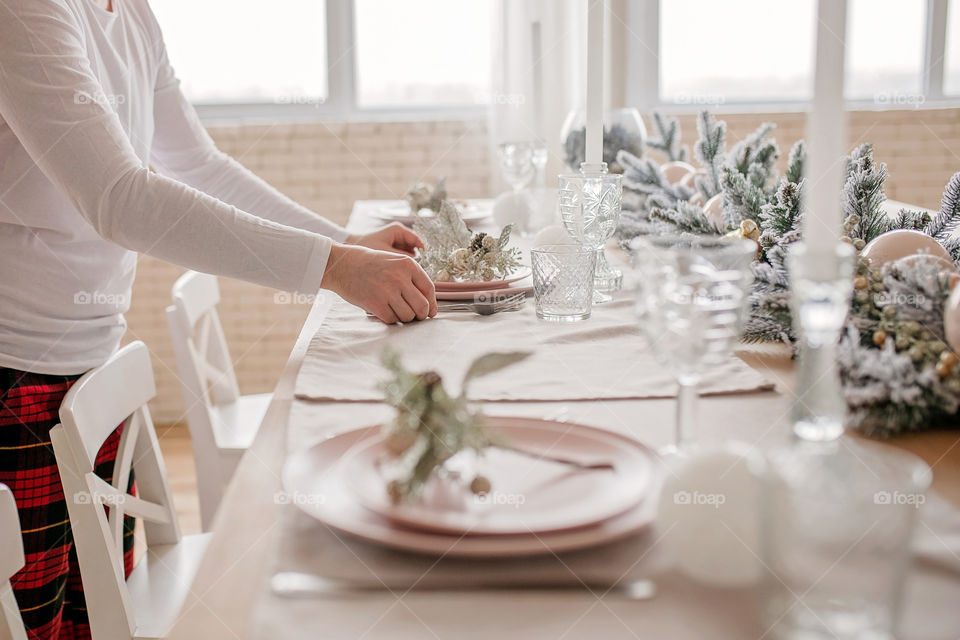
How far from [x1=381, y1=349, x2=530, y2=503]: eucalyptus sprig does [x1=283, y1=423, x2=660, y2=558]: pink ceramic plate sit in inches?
1.3

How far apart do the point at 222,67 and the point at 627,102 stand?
5.52 ft

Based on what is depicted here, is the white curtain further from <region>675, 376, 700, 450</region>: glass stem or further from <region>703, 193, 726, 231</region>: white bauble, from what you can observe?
<region>675, 376, 700, 450</region>: glass stem

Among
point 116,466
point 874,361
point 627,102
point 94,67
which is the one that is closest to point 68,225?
point 94,67

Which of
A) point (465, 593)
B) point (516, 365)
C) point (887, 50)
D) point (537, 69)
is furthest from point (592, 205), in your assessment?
point (887, 50)

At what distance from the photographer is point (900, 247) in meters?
1.02

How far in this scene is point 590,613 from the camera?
52 cm

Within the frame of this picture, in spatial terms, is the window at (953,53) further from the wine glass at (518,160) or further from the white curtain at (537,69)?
the wine glass at (518,160)

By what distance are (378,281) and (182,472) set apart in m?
2.25

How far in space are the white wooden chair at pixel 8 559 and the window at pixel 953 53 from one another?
12.8 ft

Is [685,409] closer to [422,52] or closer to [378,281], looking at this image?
[378,281]

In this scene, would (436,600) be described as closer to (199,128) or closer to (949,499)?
(949,499)

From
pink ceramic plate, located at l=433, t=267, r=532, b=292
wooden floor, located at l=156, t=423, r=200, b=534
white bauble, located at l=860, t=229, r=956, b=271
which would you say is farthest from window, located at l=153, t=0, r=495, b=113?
white bauble, located at l=860, t=229, r=956, b=271

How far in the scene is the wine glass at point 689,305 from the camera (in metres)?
0.61

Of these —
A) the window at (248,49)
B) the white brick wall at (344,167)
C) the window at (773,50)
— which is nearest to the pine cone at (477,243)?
the white brick wall at (344,167)
